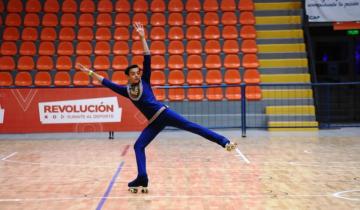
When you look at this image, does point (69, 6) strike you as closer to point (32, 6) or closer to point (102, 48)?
point (32, 6)

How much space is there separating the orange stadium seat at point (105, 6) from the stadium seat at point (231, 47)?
4.80 m

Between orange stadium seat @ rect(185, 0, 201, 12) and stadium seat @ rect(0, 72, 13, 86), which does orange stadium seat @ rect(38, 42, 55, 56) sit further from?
orange stadium seat @ rect(185, 0, 201, 12)

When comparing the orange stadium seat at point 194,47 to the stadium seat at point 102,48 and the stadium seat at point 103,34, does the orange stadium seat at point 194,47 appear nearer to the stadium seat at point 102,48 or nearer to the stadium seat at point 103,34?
the stadium seat at point 102,48

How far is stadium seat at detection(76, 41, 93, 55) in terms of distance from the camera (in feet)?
53.9

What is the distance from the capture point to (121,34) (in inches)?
674

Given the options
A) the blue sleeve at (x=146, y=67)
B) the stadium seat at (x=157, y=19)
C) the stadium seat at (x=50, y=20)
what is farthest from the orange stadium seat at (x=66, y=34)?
the blue sleeve at (x=146, y=67)

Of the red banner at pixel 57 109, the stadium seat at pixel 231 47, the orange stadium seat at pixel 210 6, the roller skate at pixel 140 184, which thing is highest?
the orange stadium seat at pixel 210 6

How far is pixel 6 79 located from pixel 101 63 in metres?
3.19

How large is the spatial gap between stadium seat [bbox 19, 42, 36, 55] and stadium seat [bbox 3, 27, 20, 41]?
471 millimetres

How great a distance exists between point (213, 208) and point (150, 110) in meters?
1.61

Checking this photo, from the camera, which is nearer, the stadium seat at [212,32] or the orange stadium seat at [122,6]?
the stadium seat at [212,32]

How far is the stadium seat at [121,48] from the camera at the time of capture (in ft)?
53.7

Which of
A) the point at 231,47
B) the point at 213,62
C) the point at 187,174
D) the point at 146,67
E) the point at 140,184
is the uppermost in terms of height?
the point at 231,47

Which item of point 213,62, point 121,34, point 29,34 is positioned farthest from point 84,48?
point 213,62
